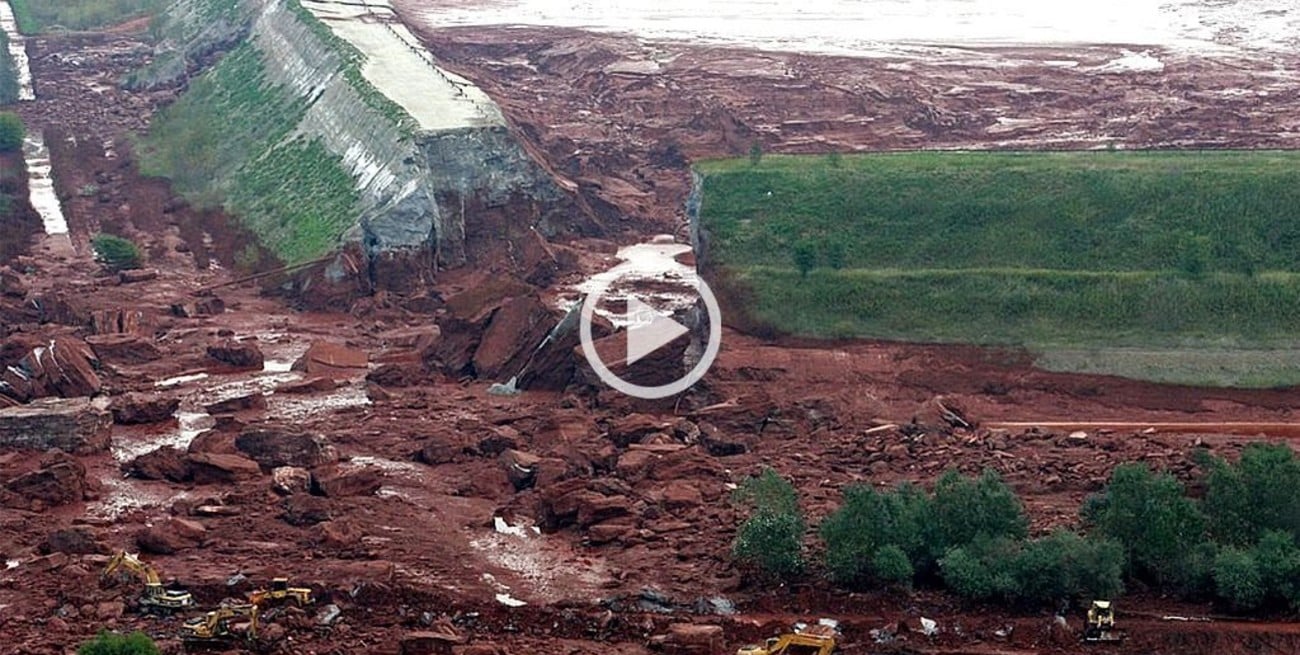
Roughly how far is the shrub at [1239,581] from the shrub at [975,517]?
250 centimetres

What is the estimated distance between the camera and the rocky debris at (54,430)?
31.9 meters

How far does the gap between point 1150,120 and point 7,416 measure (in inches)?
1211

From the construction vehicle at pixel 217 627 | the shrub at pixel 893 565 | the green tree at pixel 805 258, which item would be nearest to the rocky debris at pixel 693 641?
the shrub at pixel 893 565

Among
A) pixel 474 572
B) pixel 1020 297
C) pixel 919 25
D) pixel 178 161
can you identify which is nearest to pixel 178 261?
pixel 178 161

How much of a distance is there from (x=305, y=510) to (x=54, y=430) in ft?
17.3

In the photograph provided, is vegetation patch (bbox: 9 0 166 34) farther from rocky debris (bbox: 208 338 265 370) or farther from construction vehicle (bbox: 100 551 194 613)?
construction vehicle (bbox: 100 551 194 613)

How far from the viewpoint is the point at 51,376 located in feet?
115

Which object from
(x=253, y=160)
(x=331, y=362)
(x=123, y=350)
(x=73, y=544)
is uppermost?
(x=73, y=544)

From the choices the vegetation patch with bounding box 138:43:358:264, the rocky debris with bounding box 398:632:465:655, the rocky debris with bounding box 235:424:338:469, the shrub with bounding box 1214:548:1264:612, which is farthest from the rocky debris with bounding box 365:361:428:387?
the shrub with bounding box 1214:548:1264:612

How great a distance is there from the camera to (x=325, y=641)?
81.1 feet

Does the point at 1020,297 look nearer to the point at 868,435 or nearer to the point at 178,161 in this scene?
the point at 868,435

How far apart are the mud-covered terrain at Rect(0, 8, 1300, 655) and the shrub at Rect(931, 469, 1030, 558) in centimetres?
98

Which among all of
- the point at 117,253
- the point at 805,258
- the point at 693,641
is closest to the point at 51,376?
the point at 117,253

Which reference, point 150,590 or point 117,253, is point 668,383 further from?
point 117,253
